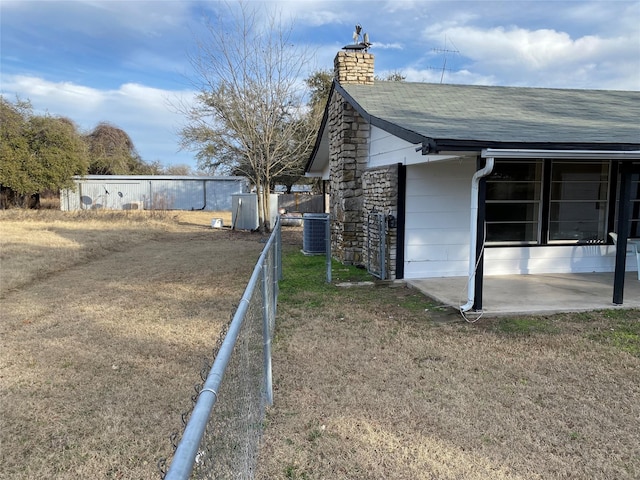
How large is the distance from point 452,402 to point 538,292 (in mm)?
3928

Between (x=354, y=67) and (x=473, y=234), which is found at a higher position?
(x=354, y=67)

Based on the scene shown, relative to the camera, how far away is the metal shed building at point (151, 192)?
32.1m

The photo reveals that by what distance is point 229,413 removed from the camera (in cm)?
208

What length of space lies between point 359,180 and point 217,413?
837 centimetres

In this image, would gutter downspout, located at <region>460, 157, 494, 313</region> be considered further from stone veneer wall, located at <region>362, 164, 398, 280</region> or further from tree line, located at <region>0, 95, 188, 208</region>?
tree line, located at <region>0, 95, 188, 208</region>

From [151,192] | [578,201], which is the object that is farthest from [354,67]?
[151,192]

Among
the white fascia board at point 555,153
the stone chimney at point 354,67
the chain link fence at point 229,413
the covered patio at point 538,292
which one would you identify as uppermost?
the stone chimney at point 354,67

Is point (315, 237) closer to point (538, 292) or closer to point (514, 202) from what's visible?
point (514, 202)

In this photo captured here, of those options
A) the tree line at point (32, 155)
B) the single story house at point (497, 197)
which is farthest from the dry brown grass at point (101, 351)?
the tree line at point (32, 155)

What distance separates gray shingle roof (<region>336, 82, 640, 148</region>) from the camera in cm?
558

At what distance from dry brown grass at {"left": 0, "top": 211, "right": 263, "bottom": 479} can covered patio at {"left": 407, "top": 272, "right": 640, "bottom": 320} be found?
3.37 m

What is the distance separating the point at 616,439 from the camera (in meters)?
3.10

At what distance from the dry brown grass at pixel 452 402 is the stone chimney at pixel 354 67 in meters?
6.57

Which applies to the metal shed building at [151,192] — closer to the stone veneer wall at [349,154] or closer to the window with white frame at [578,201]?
the stone veneer wall at [349,154]
